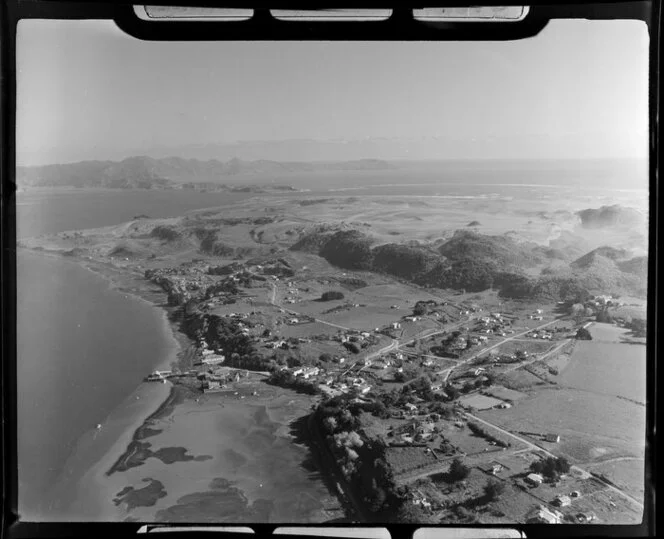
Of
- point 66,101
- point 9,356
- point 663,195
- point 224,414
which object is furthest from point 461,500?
point 66,101

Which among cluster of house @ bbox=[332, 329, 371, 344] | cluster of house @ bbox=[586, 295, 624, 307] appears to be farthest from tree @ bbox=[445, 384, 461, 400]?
cluster of house @ bbox=[586, 295, 624, 307]

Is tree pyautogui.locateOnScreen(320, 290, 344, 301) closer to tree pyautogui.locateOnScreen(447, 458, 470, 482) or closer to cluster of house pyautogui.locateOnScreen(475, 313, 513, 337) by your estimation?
cluster of house pyautogui.locateOnScreen(475, 313, 513, 337)

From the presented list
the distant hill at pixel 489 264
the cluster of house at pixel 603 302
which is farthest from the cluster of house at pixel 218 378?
the cluster of house at pixel 603 302

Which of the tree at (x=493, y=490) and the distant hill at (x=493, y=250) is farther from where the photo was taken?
the distant hill at (x=493, y=250)

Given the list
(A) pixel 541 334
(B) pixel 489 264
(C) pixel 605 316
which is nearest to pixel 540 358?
(A) pixel 541 334

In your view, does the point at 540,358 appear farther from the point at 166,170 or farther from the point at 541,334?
the point at 166,170

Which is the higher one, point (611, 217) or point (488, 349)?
point (611, 217)

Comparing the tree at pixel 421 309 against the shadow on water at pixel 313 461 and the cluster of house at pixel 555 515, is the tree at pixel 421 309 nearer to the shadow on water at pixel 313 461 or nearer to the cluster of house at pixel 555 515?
the shadow on water at pixel 313 461
